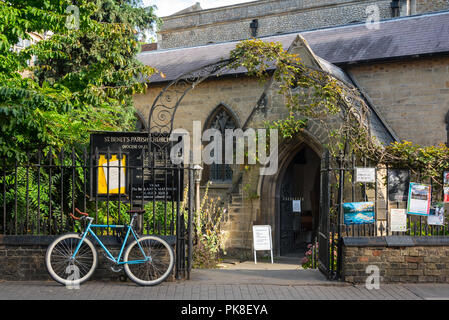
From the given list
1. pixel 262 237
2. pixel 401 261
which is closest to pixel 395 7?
pixel 262 237

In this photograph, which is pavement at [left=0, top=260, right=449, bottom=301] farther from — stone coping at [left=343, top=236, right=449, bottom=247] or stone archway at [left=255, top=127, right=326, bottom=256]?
stone archway at [left=255, top=127, right=326, bottom=256]

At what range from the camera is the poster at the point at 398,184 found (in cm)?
885

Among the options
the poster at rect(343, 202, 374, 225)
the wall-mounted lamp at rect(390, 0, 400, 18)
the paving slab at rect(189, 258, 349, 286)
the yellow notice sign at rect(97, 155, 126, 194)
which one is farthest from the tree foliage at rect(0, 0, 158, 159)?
the wall-mounted lamp at rect(390, 0, 400, 18)

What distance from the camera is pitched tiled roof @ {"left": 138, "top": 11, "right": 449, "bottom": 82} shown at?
17359mm

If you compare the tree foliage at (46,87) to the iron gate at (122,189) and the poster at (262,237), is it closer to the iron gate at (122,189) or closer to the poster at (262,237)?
the iron gate at (122,189)

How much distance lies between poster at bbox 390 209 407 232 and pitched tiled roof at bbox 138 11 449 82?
942cm

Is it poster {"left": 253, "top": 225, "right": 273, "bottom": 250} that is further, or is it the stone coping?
poster {"left": 253, "top": 225, "right": 273, "bottom": 250}

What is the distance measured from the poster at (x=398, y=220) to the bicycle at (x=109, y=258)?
3476 mm

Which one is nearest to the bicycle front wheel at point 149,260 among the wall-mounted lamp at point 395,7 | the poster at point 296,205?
the poster at point 296,205

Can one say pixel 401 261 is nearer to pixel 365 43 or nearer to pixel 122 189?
pixel 122 189

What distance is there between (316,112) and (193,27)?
24.3 meters
